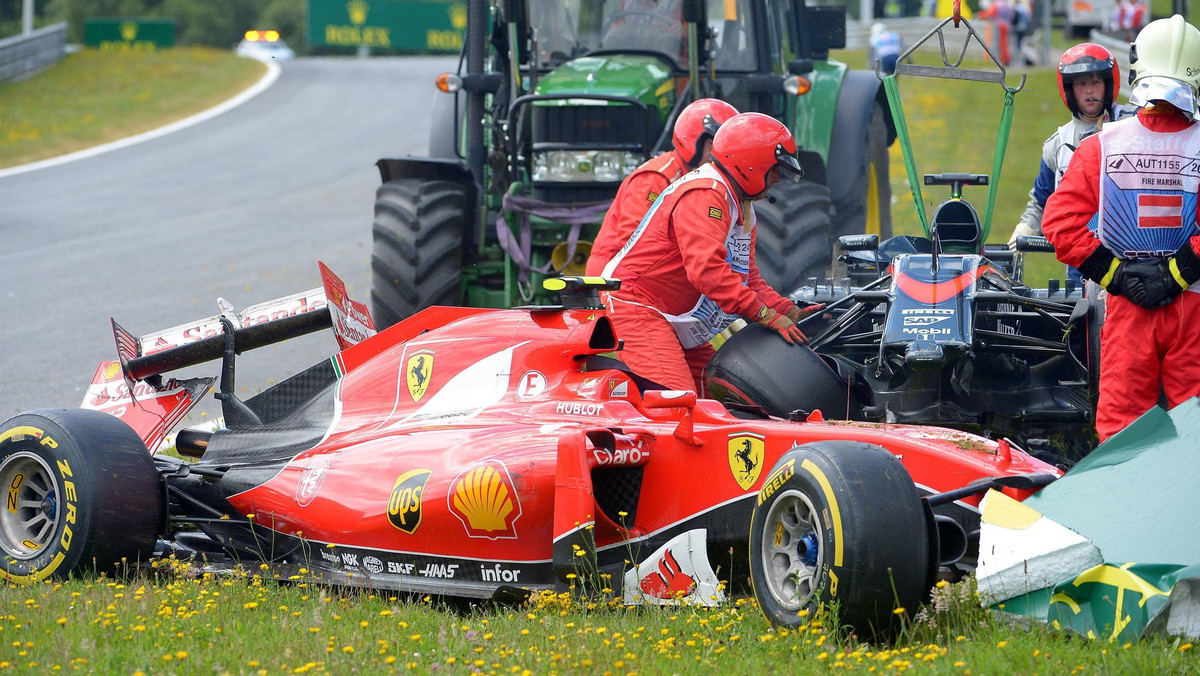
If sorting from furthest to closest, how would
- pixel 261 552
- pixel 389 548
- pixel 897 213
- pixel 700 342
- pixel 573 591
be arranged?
pixel 897 213
pixel 700 342
pixel 261 552
pixel 389 548
pixel 573 591

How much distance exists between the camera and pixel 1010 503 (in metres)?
4.19

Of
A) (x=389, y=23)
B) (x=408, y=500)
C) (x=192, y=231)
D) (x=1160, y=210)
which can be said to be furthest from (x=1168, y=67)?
(x=389, y=23)

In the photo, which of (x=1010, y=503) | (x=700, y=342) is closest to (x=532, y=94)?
(x=700, y=342)

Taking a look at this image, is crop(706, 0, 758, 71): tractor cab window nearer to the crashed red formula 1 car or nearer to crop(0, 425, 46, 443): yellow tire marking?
the crashed red formula 1 car

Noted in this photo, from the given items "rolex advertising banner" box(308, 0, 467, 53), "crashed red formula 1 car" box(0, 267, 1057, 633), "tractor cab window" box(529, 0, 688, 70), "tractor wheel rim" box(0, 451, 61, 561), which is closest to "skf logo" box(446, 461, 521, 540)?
"crashed red formula 1 car" box(0, 267, 1057, 633)

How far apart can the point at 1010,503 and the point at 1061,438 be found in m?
2.39

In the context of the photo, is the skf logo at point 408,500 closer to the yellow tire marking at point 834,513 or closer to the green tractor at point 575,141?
the yellow tire marking at point 834,513

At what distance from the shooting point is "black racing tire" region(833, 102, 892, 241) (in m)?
10.4

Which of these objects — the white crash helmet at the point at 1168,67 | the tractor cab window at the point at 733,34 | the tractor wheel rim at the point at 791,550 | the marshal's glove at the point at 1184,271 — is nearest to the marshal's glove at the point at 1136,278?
the marshal's glove at the point at 1184,271

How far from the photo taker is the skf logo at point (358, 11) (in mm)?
43125

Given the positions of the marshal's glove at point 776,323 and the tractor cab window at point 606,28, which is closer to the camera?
the marshal's glove at point 776,323

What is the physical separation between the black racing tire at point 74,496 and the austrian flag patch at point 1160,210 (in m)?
4.02

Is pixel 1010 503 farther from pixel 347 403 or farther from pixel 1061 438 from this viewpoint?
pixel 347 403

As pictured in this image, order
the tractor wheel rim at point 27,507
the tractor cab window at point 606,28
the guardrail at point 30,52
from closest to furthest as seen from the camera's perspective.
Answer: the tractor wheel rim at point 27,507, the tractor cab window at point 606,28, the guardrail at point 30,52
